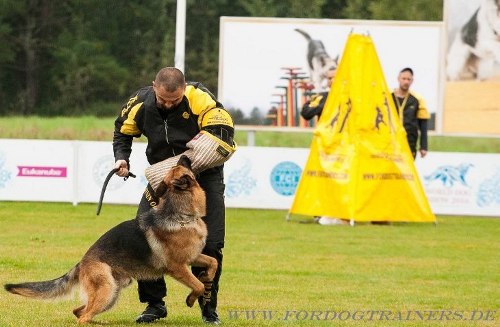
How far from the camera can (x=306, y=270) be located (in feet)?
37.6

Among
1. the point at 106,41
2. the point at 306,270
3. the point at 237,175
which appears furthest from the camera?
the point at 106,41

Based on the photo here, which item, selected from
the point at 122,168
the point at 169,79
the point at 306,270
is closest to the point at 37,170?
the point at 306,270

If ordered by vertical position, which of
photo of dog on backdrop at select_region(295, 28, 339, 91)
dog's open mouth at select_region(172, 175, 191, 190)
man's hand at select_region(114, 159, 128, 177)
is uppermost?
photo of dog on backdrop at select_region(295, 28, 339, 91)

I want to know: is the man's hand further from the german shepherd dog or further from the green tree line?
the green tree line

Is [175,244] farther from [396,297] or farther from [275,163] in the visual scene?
[275,163]

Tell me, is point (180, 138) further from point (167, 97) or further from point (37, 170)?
point (37, 170)

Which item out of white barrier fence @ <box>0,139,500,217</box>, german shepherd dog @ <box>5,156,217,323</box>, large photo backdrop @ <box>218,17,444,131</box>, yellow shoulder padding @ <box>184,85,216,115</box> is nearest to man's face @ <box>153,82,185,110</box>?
yellow shoulder padding @ <box>184,85,216,115</box>

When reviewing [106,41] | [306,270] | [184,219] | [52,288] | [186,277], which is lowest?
[306,270]

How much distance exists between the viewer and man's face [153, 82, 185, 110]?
7.45 meters

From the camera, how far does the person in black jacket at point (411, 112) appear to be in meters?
16.9

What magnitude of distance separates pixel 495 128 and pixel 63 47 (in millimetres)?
19553

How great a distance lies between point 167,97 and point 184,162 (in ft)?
1.47

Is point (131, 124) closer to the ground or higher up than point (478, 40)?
closer to the ground

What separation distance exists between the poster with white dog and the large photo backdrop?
0.23m
